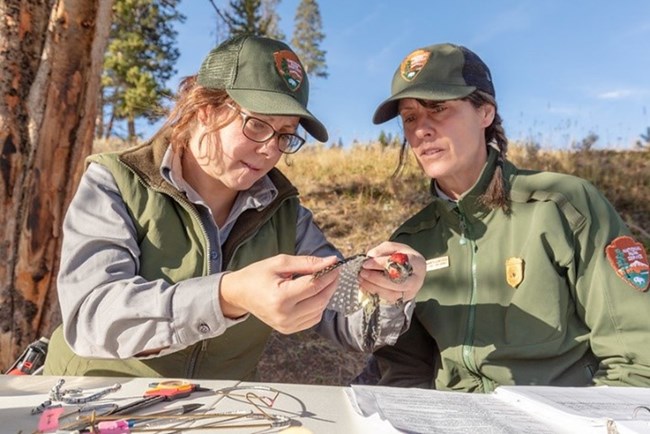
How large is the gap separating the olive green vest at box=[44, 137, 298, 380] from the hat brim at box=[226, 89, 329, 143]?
0.37 meters

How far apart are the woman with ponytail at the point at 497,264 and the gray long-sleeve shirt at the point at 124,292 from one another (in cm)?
33

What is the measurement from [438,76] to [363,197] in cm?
437

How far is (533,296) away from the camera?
6.50 feet

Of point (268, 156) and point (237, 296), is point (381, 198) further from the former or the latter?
point (237, 296)

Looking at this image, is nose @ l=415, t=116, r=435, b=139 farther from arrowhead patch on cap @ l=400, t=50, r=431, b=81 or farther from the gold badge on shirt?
the gold badge on shirt

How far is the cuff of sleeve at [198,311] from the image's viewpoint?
146 cm

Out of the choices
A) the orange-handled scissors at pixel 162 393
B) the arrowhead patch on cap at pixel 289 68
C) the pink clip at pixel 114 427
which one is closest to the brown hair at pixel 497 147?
the arrowhead patch on cap at pixel 289 68

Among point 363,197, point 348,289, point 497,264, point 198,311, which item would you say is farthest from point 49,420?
point 363,197

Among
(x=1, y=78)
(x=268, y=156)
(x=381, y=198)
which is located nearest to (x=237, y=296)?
(x=268, y=156)

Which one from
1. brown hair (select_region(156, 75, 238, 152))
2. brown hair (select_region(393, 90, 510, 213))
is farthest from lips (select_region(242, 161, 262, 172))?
brown hair (select_region(393, 90, 510, 213))

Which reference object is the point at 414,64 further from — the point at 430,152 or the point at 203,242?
the point at 203,242

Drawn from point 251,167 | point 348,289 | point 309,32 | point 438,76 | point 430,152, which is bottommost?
point 348,289

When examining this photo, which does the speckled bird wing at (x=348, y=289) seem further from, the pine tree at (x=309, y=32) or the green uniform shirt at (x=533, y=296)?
the pine tree at (x=309, y=32)

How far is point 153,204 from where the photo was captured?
1852 mm
